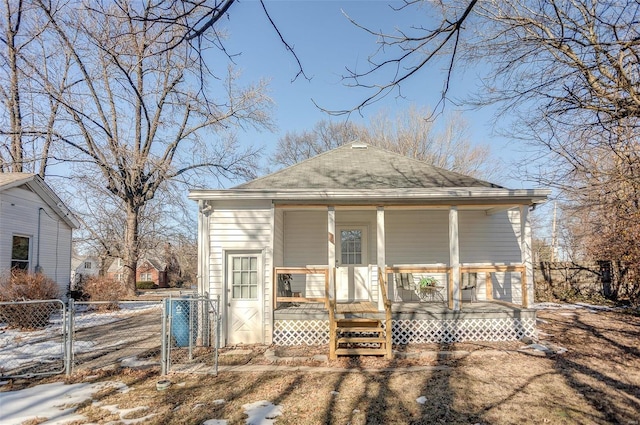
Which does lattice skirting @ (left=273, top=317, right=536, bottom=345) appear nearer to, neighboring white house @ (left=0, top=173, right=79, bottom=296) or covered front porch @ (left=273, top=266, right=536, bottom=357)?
covered front porch @ (left=273, top=266, right=536, bottom=357)

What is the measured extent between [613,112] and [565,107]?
572 millimetres

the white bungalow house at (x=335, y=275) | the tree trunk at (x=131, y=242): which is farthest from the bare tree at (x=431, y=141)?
the white bungalow house at (x=335, y=275)

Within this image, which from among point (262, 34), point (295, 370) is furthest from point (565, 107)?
point (295, 370)

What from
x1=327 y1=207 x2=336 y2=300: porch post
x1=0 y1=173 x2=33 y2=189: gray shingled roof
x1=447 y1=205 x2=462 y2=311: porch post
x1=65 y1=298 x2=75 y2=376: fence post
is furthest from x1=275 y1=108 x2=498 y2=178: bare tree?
x1=65 y1=298 x2=75 y2=376: fence post

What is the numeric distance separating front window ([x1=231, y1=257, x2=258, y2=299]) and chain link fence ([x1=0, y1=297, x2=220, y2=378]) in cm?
54

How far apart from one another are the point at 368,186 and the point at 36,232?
11.6 metres

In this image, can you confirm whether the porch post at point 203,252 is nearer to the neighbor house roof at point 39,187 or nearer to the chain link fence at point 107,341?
the chain link fence at point 107,341

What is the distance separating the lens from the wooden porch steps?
6.79m

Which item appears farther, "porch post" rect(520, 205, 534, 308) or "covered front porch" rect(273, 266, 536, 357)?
"porch post" rect(520, 205, 534, 308)

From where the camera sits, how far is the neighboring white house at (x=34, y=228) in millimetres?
11414

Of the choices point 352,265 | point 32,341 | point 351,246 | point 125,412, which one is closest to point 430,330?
point 352,265

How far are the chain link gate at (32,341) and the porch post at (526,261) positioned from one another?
872cm

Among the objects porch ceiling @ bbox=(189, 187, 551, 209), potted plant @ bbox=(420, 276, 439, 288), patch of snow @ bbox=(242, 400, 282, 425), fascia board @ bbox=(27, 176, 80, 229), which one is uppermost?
fascia board @ bbox=(27, 176, 80, 229)

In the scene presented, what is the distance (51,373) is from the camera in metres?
5.92
